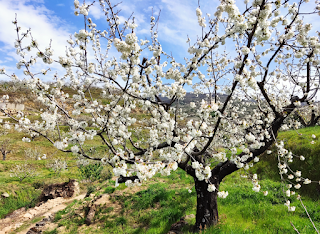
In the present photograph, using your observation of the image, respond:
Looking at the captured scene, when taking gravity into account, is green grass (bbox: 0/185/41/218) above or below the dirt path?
above

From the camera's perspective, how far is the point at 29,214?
414 inches

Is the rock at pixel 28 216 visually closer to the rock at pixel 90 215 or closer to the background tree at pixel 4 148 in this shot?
the rock at pixel 90 215

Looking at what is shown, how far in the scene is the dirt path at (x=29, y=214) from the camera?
30.5ft

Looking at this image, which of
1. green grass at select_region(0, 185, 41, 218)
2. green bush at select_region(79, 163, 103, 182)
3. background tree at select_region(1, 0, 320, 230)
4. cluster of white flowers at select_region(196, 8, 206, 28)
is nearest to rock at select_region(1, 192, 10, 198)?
green grass at select_region(0, 185, 41, 218)

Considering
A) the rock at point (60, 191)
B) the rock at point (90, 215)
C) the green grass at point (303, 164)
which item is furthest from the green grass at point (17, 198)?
the green grass at point (303, 164)

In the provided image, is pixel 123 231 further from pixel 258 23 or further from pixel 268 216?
pixel 258 23

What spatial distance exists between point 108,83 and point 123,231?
5693mm

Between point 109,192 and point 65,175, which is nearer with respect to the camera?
point 109,192

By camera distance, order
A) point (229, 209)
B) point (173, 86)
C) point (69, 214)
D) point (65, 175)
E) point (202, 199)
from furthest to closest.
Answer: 1. point (65, 175)
2. point (69, 214)
3. point (229, 209)
4. point (202, 199)
5. point (173, 86)

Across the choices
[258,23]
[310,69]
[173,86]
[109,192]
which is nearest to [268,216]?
[310,69]

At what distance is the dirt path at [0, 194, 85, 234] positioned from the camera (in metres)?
9.31

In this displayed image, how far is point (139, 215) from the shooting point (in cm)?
750

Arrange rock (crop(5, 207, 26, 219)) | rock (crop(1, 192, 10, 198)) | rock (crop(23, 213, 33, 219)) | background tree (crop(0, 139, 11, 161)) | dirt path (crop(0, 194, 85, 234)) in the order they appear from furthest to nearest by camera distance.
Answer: background tree (crop(0, 139, 11, 161)) → rock (crop(1, 192, 10, 198)) → rock (crop(5, 207, 26, 219)) → rock (crop(23, 213, 33, 219)) → dirt path (crop(0, 194, 85, 234))

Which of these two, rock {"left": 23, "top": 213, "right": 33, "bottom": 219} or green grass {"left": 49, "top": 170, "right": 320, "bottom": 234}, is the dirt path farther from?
green grass {"left": 49, "top": 170, "right": 320, "bottom": 234}
